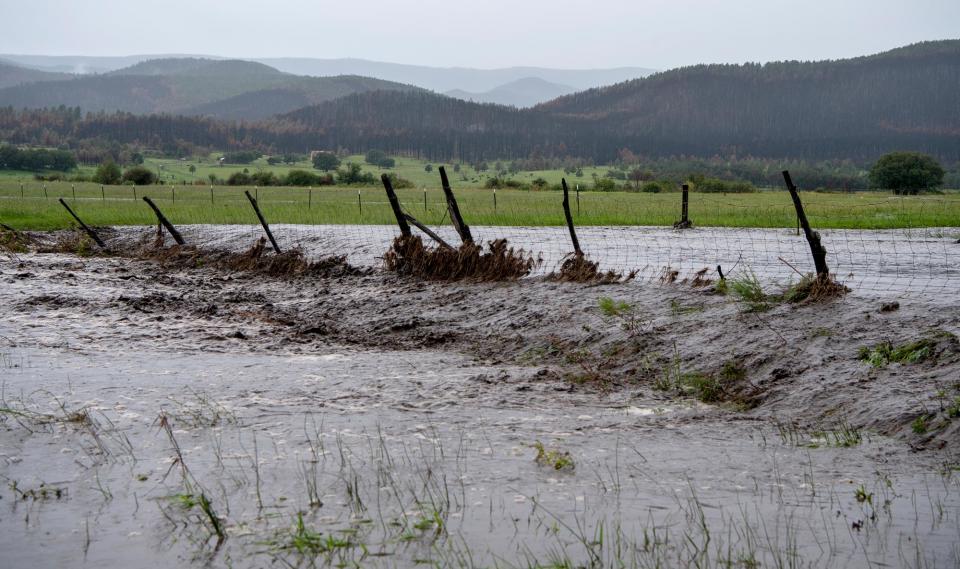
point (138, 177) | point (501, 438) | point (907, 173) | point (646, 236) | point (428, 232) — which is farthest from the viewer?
point (907, 173)

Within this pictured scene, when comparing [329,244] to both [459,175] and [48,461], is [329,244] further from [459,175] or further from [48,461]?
[459,175]

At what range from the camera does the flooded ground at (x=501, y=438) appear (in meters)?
5.96

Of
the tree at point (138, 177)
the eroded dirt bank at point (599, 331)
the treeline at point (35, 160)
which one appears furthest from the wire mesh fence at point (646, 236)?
the treeline at point (35, 160)

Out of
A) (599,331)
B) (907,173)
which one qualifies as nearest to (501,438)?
(599,331)

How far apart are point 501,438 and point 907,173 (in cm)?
9569

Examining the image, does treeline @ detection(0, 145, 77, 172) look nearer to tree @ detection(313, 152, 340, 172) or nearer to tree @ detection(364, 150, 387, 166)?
tree @ detection(313, 152, 340, 172)

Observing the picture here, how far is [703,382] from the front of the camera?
33.6ft

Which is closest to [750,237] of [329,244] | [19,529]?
[329,244]

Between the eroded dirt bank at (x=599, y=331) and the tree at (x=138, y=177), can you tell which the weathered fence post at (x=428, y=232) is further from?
the tree at (x=138, y=177)

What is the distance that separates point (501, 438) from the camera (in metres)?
8.28

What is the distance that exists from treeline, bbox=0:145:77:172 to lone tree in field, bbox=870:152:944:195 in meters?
100

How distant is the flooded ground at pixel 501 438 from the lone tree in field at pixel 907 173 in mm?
88431

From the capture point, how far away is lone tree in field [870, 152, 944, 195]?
92.2 meters

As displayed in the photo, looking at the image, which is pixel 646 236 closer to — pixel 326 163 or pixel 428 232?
pixel 428 232
